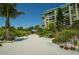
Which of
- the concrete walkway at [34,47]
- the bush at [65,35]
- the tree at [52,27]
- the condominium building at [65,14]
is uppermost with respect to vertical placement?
the condominium building at [65,14]

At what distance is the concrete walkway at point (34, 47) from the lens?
137 inches

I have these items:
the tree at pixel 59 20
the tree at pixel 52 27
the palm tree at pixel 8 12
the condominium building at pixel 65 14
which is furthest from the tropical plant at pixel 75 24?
the palm tree at pixel 8 12

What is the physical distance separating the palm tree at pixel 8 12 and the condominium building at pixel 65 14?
453 millimetres

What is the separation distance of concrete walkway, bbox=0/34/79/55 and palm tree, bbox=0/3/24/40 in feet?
0.67

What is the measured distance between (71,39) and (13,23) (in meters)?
1.00

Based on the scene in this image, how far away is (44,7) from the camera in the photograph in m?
3.54

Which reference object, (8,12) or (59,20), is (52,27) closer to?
(59,20)

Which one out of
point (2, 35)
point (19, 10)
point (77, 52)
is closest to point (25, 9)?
point (19, 10)

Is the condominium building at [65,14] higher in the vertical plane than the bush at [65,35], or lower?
higher

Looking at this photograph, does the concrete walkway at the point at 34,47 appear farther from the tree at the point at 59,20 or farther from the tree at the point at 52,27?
the tree at the point at 59,20

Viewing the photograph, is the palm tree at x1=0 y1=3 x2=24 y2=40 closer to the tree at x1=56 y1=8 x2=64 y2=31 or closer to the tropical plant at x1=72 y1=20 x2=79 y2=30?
the tree at x1=56 y1=8 x2=64 y2=31

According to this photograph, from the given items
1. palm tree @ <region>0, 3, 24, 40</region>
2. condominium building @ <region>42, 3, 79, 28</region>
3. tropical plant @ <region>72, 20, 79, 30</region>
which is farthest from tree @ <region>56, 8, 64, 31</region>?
palm tree @ <region>0, 3, 24, 40</region>

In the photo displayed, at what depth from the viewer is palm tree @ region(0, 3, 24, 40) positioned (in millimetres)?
3547
